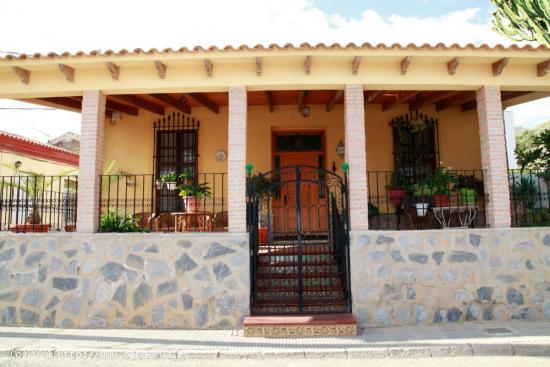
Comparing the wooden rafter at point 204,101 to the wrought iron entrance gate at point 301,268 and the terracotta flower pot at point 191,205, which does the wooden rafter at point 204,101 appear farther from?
the wrought iron entrance gate at point 301,268

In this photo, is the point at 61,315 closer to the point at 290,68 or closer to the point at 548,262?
the point at 290,68

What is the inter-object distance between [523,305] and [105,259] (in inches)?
253

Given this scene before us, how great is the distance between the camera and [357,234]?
619cm

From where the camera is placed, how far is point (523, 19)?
28.8 feet

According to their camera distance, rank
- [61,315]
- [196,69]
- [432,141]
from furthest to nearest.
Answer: [432,141], [196,69], [61,315]

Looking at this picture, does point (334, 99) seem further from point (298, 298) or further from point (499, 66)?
point (298, 298)

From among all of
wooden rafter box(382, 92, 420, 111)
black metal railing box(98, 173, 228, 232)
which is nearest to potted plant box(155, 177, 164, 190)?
black metal railing box(98, 173, 228, 232)

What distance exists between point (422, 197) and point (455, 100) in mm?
2671

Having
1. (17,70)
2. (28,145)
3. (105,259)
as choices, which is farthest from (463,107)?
(28,145)

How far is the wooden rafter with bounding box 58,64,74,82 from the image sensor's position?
20.9 ft

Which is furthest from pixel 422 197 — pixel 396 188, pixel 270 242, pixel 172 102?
pixel 172 102

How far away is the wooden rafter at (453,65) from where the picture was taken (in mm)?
6340

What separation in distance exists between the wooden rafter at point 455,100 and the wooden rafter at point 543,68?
1378mm

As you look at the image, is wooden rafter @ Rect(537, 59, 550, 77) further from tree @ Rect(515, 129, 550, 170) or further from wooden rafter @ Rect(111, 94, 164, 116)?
wooden rafter @ Rect(111, 94, 164, 116)
